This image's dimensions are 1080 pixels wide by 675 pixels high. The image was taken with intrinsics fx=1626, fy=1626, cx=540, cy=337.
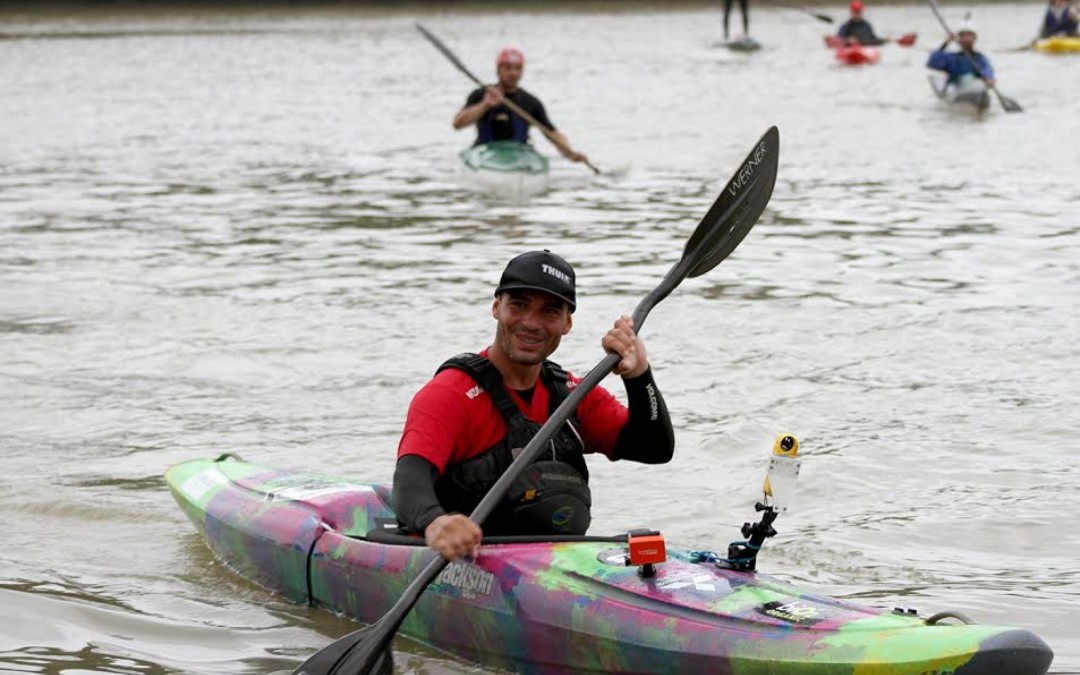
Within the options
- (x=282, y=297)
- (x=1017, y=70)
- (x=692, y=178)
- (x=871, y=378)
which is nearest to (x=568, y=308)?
(x=871, y=378)

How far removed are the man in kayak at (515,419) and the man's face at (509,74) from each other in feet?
29.2

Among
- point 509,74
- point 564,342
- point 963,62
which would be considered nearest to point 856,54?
point 963,62

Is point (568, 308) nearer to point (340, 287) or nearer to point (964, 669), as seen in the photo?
point (964, 669)

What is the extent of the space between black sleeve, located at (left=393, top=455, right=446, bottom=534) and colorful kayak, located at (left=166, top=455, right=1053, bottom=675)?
0.23m

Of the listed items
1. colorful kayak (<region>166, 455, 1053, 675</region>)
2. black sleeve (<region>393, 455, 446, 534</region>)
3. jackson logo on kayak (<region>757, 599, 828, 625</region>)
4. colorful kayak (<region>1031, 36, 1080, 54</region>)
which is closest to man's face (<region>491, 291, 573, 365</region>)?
black sleeve (<region>393, 455, 446, 534</region>)

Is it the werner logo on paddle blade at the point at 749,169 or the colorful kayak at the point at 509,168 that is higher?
the werner logo on paddle blade at the point at 749,169

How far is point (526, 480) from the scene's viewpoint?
4.85 m

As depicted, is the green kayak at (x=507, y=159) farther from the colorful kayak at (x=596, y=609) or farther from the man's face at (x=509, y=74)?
the colorful kayak at (x=596, y=609)

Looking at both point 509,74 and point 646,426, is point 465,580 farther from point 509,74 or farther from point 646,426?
point 509,74

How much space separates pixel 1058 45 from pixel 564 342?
74.3 feet

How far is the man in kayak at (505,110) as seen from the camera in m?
13.8

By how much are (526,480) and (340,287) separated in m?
6.07

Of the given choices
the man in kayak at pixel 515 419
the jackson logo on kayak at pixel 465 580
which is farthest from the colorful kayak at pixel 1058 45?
the jackson logo on kayak at pixel 465 580

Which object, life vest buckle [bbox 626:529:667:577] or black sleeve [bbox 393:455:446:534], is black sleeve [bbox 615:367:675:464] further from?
black sleeve [bbox 393:455:446:534]
